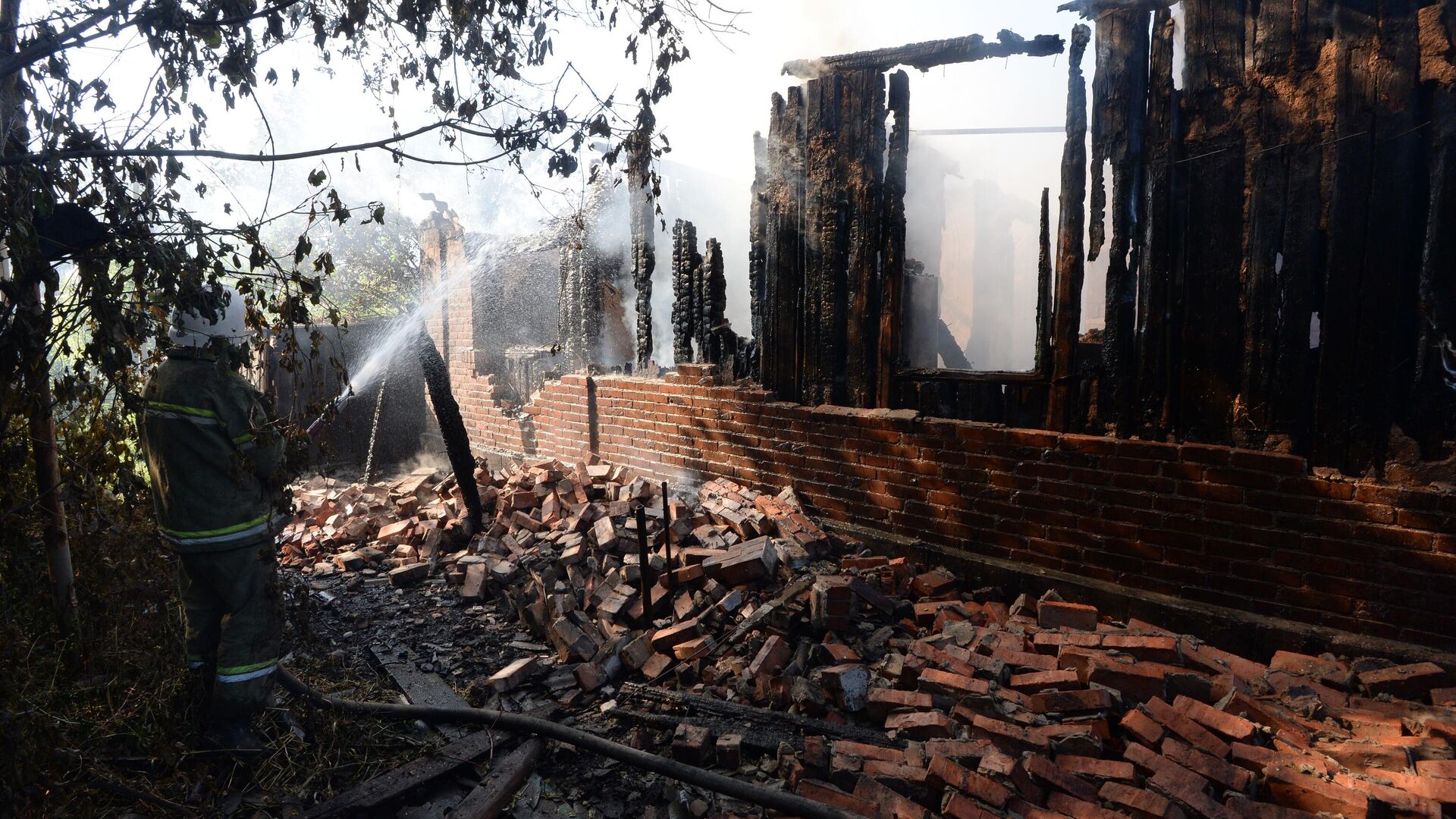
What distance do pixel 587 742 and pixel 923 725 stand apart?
1.55 meters

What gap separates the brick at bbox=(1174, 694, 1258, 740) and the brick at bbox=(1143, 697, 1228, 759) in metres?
0.03

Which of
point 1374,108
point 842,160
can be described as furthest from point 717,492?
point 1374,108

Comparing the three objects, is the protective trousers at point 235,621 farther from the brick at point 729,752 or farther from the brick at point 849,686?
the brick at point 849,686

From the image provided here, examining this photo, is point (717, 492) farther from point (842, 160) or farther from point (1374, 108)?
point (1374, 108)

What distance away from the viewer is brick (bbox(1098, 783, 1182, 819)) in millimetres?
2828

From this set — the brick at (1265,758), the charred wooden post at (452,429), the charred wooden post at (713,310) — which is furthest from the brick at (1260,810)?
the charred wooden post at (452,429)

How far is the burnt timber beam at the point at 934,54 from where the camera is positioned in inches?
185

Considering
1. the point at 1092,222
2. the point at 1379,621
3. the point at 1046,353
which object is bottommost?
the point at 1379,621

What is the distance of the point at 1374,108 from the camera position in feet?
11.5

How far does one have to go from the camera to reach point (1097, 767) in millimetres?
3070

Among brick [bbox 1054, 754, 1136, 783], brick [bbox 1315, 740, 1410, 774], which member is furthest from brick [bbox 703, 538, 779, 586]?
brick [bbox 1315, 740, 1410, 774]

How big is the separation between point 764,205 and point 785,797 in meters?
4.56

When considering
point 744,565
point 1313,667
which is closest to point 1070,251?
point 1313,667

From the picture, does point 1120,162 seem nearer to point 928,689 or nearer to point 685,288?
point 928,689
